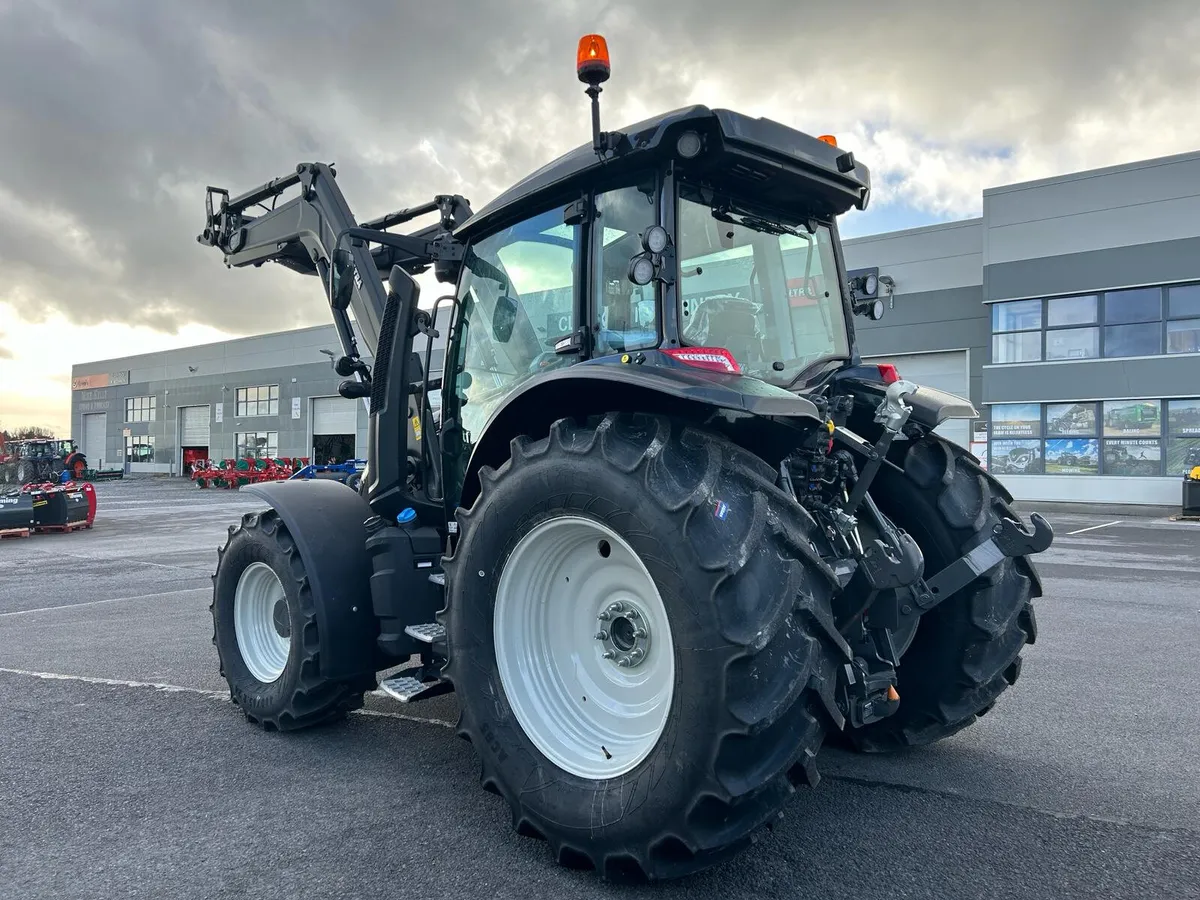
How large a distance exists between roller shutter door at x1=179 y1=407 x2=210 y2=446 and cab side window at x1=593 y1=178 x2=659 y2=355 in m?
56.3

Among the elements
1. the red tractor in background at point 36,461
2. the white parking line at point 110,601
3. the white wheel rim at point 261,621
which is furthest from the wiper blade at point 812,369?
the red tractor in background at point 36,461

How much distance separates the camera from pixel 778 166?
337 centimetres

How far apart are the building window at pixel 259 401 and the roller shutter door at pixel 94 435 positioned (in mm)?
16964

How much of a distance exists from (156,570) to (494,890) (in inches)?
417

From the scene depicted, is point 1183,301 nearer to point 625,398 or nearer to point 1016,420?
point 1016,420

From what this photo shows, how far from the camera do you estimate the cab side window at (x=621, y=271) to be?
10.9 feet

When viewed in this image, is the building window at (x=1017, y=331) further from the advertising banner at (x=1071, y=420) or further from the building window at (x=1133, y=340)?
the building window at (x=1133, y=340)

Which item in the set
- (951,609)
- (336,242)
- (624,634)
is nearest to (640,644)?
(624,634)

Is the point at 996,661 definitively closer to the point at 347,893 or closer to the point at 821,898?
the point at 821,898

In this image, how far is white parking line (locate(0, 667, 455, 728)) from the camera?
4.62m

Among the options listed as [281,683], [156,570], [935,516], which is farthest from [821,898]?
[156,570]

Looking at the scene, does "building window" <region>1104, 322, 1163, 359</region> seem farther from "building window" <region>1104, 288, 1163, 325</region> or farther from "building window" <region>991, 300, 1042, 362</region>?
"building window" <region>991, 300, 1042, 362</region>

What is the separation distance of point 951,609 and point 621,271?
208 cm

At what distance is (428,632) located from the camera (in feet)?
12.9
